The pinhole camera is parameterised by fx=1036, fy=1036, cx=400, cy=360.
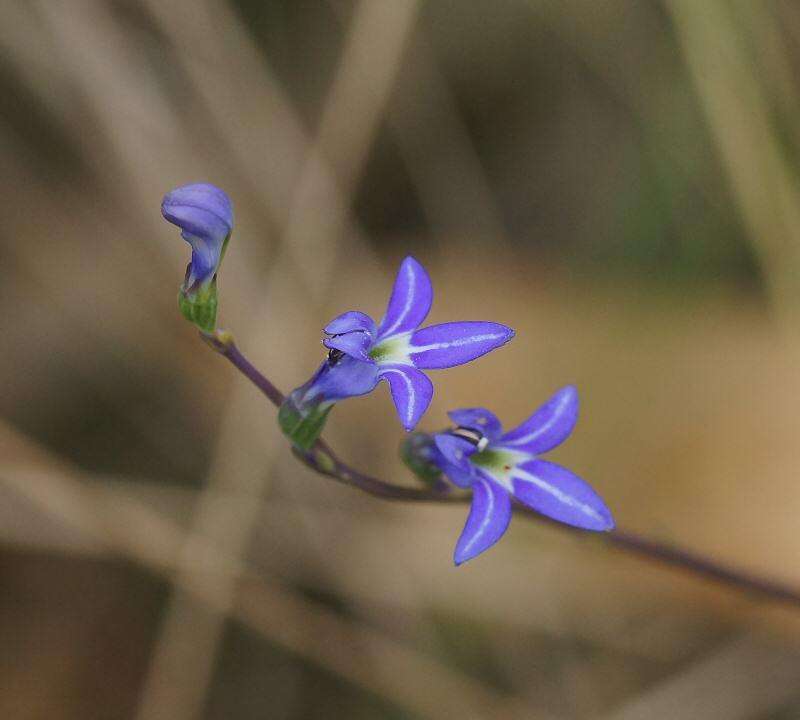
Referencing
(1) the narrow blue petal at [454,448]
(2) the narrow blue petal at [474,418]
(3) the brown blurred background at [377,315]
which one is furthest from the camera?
(3) the brown blurred background at [377,315]

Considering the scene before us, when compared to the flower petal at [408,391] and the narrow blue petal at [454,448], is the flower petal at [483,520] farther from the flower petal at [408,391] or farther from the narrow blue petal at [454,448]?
the flower petal at [408,391]

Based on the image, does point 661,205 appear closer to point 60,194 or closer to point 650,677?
point 650,677

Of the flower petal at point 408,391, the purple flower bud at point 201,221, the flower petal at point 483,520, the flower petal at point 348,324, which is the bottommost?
the flower petal at point 483,520

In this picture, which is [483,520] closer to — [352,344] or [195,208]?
[352,344]

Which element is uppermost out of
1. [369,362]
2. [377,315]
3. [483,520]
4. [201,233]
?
[377,315]

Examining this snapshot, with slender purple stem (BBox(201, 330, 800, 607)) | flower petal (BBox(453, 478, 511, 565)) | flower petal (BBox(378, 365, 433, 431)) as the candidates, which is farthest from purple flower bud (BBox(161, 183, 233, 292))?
flower petal (BBox(453, 478, 511, 565))

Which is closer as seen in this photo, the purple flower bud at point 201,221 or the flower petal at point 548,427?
the purple flower bud at point 201,221

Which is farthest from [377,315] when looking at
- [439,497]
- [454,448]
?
[454,448]

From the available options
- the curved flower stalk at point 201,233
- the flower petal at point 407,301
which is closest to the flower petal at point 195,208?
the curved flower stalk at point 201,233
